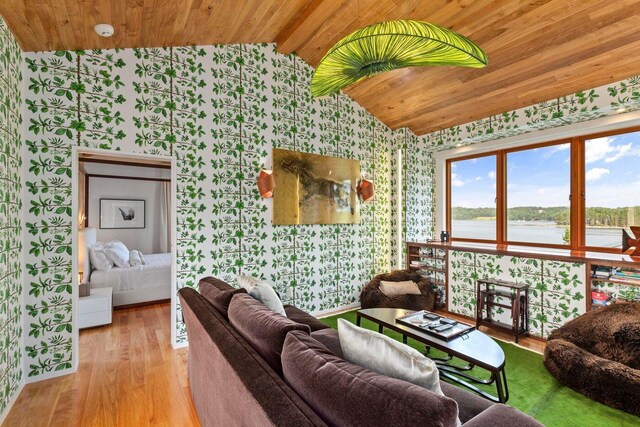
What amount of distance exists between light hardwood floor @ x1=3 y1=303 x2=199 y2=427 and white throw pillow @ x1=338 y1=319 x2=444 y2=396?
1509 millimetres

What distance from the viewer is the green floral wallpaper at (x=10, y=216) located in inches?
84.6

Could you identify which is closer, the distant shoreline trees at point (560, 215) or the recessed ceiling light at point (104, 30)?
the recessed ceiling light at point (104, 30)

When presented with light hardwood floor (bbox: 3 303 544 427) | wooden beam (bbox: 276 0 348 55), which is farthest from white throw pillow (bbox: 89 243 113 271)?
wooden beam (bbox: 276 0 348 55)

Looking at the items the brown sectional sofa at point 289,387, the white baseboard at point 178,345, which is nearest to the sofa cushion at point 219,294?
the brown sectional sofa at point 289,387

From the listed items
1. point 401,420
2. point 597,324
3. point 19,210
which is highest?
point 19,210

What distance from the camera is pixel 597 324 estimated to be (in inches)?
105

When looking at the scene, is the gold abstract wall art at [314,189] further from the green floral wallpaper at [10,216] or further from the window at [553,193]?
the green floral wallpaper at [10,216]

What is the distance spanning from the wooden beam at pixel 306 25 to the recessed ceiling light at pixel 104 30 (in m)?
1.86

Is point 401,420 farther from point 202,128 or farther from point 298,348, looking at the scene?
point 202,128

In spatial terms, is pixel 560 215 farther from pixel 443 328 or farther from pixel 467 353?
pixel 467 353

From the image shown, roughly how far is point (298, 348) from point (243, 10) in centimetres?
310

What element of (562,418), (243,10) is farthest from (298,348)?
(243,10)

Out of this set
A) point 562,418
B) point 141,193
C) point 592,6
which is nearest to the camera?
point 562,418

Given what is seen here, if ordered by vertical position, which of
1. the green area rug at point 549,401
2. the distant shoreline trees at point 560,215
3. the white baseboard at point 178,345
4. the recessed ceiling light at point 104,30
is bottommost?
the green area rug at point 549,401
